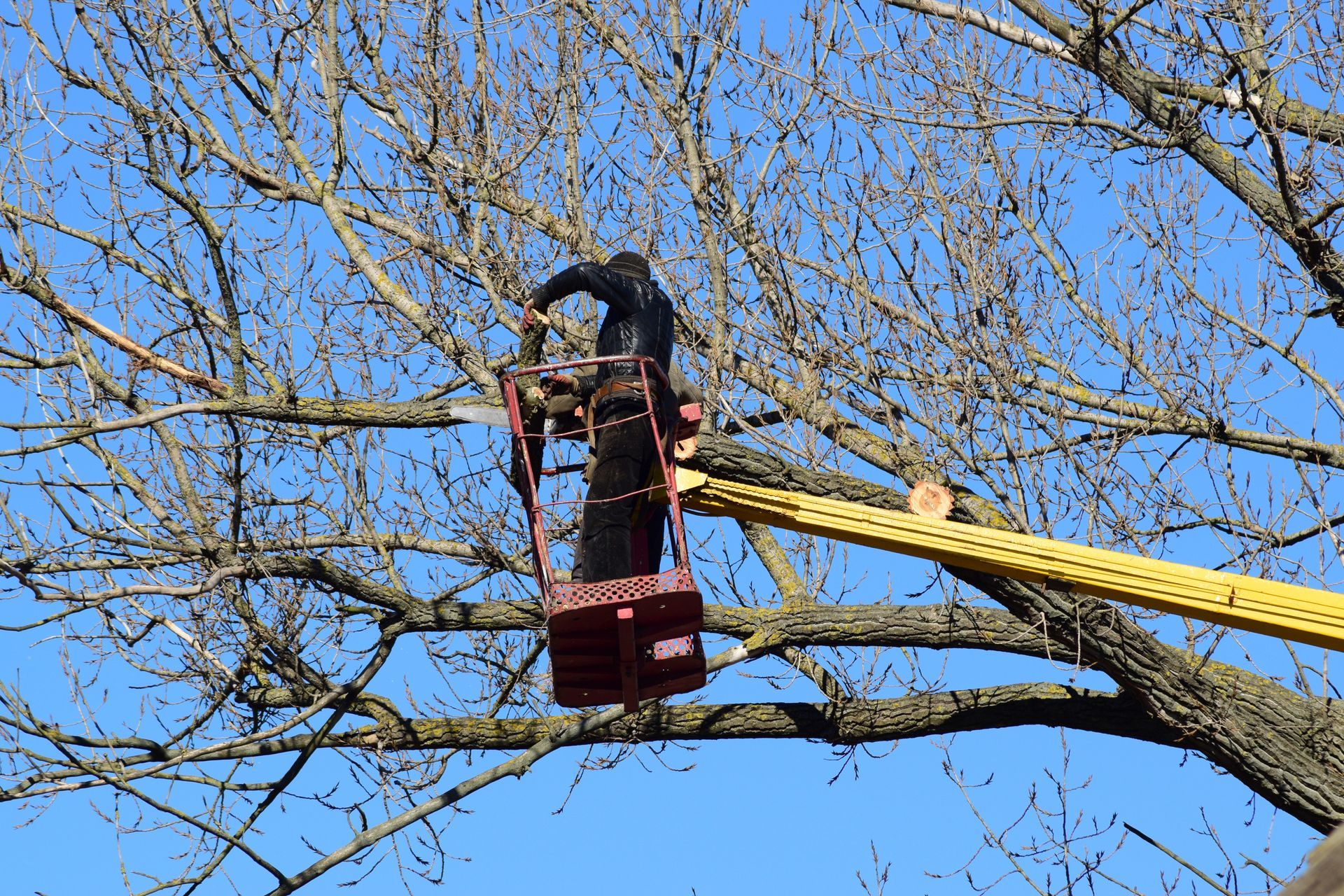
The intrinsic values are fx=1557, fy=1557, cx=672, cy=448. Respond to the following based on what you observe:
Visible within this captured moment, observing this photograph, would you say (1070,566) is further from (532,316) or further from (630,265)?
(532,316)

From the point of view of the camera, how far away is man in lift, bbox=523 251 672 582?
21.6 feet

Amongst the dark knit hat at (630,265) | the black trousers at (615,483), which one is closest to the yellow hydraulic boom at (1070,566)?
the black trousers at (615,483)

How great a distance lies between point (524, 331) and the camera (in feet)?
21.8

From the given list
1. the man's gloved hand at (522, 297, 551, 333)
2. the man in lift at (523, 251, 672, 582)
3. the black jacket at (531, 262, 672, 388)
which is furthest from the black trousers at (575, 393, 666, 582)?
the man's gloved hand at (522, 297, 551, 333)

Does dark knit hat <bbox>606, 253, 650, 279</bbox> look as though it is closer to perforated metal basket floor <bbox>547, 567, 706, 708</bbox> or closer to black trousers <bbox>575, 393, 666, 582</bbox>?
black trousers <bbox>575, 393, 666, 582</bbox>

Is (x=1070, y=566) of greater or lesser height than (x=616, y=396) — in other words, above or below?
below

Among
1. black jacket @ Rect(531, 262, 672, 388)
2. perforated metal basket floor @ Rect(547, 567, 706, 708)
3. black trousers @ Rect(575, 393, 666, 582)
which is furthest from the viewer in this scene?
black jacket @ Rect(531, 262, 672, 388)

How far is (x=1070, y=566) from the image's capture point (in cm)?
657

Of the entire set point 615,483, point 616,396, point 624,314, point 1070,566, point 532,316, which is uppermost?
point 624,314

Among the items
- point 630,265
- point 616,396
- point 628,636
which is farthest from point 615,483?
point 630,265

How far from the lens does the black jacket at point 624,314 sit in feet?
22.1

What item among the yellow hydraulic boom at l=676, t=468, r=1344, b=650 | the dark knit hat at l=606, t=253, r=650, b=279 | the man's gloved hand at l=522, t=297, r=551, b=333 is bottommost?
the yellow hydraulic boom at l=676, t=468, r=1344, b=650

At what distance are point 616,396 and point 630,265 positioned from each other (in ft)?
2.23

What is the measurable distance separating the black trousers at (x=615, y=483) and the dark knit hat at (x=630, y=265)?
0.64 metres
